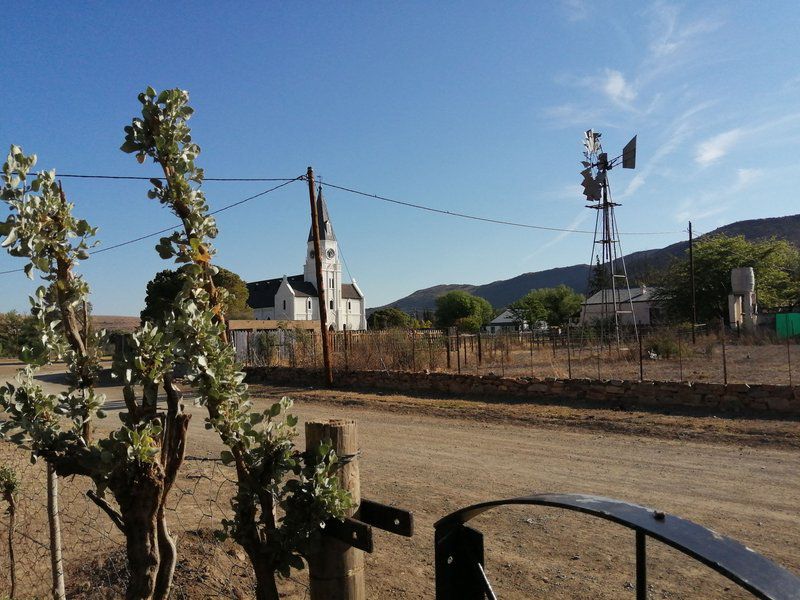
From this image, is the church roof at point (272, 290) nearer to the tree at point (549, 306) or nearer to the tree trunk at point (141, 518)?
the tree at point (549, 306)

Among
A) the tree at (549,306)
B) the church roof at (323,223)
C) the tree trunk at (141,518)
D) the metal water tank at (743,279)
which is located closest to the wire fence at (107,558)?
the tree trunk at (141,518)

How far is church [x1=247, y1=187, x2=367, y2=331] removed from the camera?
83875mm

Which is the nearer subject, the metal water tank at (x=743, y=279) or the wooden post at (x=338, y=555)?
the wooden post at (x=338, y=555)

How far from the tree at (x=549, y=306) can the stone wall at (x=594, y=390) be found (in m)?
49.1

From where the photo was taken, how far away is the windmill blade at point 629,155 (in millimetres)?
25859

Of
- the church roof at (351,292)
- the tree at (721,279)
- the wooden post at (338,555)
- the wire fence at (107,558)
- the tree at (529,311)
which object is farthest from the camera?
the church roof at (351,292)

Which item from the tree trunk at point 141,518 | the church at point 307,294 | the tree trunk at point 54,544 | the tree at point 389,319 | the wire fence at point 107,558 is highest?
the church at point 307,294

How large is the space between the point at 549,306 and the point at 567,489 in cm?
6943

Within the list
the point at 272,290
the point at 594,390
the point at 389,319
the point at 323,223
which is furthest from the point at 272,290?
the point at 594,390

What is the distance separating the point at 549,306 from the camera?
7450 centimetres

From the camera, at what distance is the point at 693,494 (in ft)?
22.1

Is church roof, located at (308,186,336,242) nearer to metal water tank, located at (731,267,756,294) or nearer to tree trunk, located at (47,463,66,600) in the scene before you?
metal water tank, located at (731,267,756,294)

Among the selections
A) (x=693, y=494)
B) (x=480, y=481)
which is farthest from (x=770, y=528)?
(x=480, y=481)

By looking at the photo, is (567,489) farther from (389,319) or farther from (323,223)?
(323,223)
